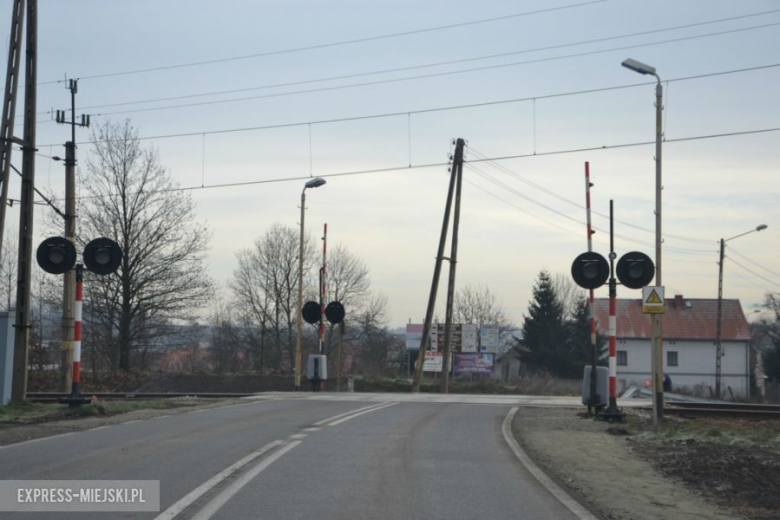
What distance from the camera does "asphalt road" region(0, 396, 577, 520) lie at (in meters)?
7.95

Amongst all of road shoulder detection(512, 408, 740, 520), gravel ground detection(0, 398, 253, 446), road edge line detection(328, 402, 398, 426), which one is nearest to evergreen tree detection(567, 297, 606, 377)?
road edge line detection(328, 402, 398, 426)

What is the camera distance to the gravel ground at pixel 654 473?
348 inches

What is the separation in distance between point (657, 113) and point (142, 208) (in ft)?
115

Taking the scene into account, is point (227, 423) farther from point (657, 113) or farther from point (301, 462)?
point (657, 113)

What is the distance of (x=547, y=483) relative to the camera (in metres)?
9.72

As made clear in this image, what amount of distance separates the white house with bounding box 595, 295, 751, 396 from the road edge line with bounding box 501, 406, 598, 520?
64664 mm

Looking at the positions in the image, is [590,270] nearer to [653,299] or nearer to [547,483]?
[653,299]

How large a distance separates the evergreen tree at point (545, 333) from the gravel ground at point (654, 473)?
54.4 metres

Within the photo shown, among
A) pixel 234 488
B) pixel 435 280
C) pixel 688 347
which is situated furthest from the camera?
pixel 688 347

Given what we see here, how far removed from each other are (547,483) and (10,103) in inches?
693

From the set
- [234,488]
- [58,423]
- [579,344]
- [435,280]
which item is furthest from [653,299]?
[579,344]

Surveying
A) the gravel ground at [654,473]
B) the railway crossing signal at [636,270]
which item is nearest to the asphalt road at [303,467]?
the gravel ground at [654,473]

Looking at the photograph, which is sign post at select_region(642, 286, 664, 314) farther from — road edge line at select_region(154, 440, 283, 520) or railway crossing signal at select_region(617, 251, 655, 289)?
road edge line at select_region(154, 440, 283, 520)

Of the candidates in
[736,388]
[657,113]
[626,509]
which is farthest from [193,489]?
[736,388]
